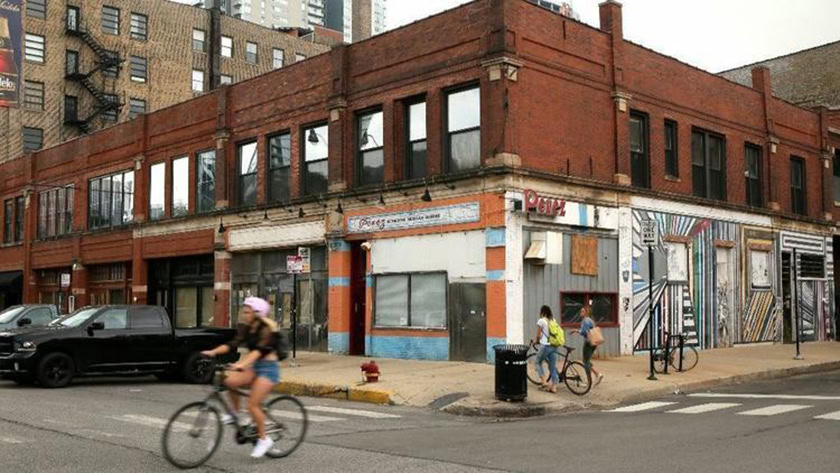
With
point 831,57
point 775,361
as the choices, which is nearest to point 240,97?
point 775,361

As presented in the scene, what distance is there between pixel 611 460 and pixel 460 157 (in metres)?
13.5

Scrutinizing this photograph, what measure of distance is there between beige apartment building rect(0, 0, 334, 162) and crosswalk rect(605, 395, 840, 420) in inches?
1878

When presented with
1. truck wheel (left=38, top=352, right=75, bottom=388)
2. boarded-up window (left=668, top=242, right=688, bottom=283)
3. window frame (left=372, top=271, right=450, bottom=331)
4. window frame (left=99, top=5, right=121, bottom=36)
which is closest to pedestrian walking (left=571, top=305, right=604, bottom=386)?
window frame (left=372, top=271, right=450, bottom=331)

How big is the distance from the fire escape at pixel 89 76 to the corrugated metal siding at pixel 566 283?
41.2 meters

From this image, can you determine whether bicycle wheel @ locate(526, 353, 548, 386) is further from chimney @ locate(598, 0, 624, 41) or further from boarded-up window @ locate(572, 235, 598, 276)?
chimney @ locate(598, 0, 624, 41)

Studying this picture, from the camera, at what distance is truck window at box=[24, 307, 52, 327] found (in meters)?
A: 22.4

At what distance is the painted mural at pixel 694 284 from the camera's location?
24156 mm

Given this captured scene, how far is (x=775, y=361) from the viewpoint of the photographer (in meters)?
22.5

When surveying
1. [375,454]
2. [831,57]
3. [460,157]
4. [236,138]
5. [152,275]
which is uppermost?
[831,57]

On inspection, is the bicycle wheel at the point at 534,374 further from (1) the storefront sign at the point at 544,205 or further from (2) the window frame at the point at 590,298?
(1) the storefront sign at the point at 544,205

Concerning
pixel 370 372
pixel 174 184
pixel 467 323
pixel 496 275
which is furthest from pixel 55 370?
pixel 174 184

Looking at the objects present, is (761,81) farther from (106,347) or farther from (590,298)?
(106,347)

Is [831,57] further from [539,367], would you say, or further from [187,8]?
[187,8]

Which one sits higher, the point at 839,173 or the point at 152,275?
the point at 839,173
